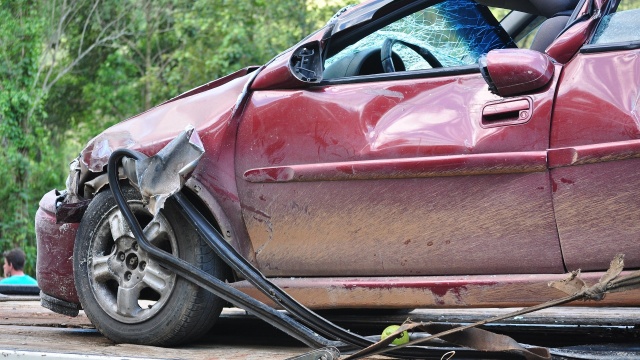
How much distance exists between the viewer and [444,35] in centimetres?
421

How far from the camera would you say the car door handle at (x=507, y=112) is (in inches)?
128

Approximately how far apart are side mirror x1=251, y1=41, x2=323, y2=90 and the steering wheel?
1.31 ft

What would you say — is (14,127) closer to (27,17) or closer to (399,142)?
(27,17)

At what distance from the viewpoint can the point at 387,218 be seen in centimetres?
348

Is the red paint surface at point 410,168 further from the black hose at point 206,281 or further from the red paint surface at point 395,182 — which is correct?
the black hose at point 206,281

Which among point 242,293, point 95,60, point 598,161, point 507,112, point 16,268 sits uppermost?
point 507,112

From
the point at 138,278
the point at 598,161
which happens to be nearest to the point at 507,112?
the point at 598,161

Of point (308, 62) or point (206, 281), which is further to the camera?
point (308, 62)

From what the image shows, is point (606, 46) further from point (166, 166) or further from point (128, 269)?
point (128, 269)

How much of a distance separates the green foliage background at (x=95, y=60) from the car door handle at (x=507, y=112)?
1369cm

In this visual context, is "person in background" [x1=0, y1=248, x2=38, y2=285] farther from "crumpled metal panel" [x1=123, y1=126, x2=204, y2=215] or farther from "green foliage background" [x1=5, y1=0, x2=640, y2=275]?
"green foliage background" [x1=5, y1=0, x2=640, y2=275]

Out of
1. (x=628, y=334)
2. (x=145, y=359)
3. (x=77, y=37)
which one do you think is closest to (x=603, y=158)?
(x=628, y=334)

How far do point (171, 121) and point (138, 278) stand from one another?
703 millimetres

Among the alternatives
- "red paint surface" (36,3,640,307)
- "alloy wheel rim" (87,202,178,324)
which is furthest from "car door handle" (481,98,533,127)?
"alloy wheel rim" (87,202,178,324)
